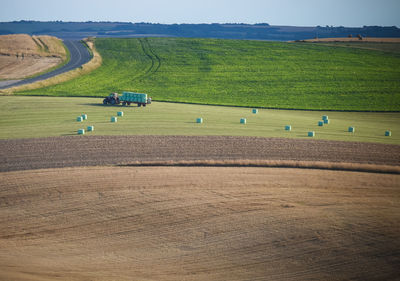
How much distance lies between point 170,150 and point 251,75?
4530 centimetres

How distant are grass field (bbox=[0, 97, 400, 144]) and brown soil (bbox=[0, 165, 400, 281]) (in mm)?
12033

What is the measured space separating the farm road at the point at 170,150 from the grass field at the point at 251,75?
21673mm

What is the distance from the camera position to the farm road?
31969 mm

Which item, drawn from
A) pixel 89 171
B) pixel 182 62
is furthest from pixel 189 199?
pixel 182 62

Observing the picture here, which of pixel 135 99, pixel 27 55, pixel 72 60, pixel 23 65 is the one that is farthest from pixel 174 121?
pixel 27 55

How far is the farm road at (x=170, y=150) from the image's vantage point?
31969 millimetres

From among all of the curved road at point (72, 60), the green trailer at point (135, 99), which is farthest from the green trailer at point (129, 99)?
the curved road at point (72, 60)

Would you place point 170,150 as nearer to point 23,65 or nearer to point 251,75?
point 251,75

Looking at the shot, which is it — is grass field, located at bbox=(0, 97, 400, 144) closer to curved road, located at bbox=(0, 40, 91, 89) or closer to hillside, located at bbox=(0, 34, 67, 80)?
curved road, located at bbox=(0, 40, 91, 89)

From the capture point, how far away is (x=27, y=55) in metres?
94.6

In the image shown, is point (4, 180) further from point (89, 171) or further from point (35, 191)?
point (89, 171)

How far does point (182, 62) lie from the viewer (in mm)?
87625

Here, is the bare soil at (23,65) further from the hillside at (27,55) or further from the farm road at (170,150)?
the farm road at (170,150)

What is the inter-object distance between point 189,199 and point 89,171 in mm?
8543
